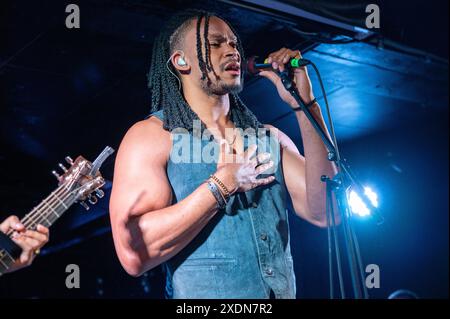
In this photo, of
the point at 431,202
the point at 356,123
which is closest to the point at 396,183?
the point at 431,202

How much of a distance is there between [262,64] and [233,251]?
818mm

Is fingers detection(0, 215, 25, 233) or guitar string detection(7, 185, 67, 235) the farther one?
guitar string detection(7, 185, 67, 235)

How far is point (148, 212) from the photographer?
2229mm

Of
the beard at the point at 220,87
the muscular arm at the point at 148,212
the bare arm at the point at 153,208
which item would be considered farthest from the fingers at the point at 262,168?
the beard at the point at 220,87

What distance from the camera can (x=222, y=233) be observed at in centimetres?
229

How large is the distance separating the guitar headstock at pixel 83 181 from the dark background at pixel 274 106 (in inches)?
64.0

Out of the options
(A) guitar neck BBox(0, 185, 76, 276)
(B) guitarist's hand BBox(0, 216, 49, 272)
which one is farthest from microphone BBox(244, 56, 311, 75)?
(B) guitarist's hand BBox(0, 216, 49, 272)

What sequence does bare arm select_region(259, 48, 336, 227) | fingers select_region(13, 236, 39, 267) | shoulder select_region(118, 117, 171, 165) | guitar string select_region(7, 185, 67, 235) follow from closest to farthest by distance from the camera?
1. fingers select_region(13, 236, 39, 267)
2. guitar string select_region(7, 185, 67, 235)
3. shoulder select_region(118, 117, 171, 165)
4. bare arm select_region(259, 48, 336, 227)

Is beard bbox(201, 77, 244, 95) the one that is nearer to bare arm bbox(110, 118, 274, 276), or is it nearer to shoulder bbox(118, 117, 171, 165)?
shoulder bbox(118, 117, 171, 165)

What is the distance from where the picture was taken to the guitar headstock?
2133 mm

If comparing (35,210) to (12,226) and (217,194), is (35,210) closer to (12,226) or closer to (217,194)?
Answer: (12,226)

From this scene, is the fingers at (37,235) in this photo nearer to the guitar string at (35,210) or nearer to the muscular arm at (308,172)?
the guitar string at (35,210)

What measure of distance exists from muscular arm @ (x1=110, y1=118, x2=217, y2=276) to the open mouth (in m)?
0.57

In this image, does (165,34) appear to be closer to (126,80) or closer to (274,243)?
(274,243)
